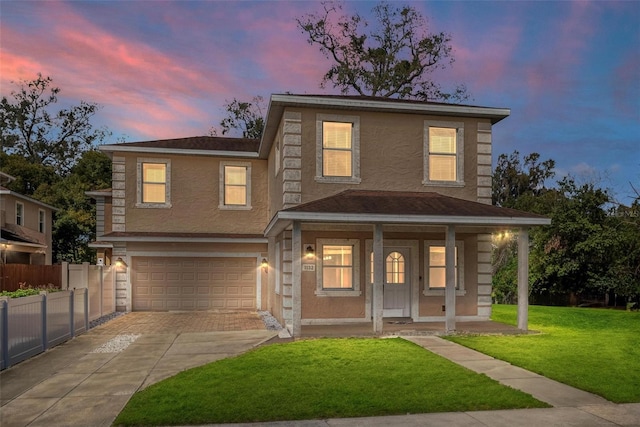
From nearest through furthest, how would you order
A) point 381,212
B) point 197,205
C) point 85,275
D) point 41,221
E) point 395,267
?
point 381,212 → point 395,267 → point 85,275 → point 197,205 → point 41,221

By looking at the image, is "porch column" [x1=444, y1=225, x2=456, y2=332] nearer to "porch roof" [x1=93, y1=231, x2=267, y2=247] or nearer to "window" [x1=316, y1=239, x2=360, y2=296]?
"window" [x1=316, y1=239, x2=360, y2=296]

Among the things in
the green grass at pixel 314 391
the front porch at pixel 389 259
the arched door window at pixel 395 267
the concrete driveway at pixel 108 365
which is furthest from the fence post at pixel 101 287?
the arched door window at pixel 395 267

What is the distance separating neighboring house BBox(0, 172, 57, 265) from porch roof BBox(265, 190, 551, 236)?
16.1 m

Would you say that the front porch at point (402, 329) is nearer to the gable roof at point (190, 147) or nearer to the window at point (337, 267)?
the window at point (337, 267)

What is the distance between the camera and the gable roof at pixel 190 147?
17781mm

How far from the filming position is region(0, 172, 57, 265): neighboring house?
78.1 feet

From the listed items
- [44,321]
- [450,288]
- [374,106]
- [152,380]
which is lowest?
[152,380]

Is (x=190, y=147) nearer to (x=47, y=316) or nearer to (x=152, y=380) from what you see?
(x=47, y=316)

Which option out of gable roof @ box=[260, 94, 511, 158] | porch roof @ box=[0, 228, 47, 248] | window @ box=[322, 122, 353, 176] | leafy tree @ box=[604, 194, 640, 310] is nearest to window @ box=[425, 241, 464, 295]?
window @ box=[322, 122, 353, 176]

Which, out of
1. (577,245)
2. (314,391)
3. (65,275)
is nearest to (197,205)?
(65,275)

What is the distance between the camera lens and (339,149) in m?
13.4

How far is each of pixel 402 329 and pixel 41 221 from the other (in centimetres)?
2531

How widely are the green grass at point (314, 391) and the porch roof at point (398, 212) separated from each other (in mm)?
3209

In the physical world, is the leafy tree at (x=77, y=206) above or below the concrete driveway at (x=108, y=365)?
above
